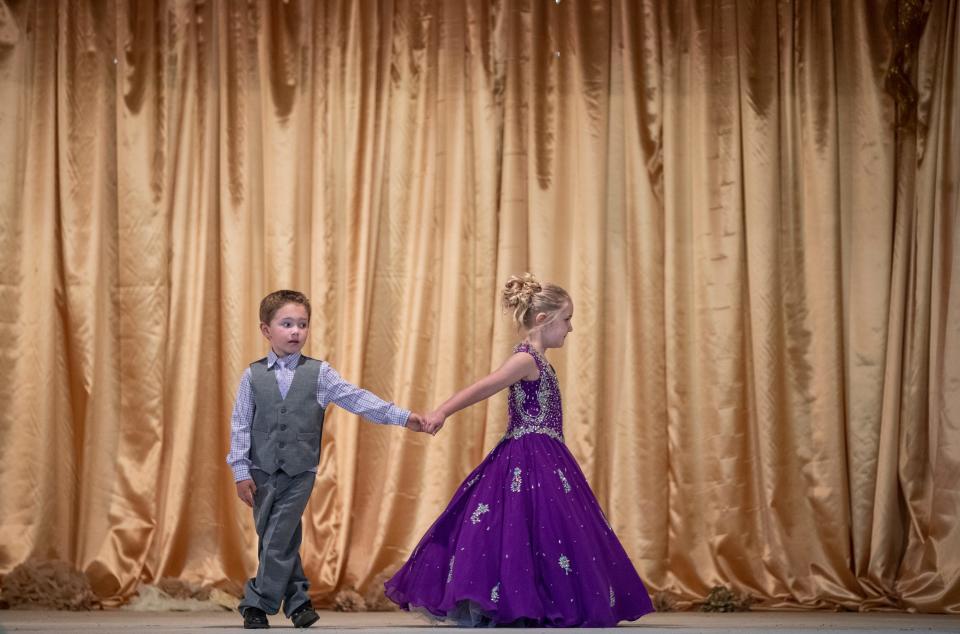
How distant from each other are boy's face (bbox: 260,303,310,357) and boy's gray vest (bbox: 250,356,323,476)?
0.07 m

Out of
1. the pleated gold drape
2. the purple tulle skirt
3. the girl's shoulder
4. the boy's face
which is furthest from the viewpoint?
the pleated gold drape

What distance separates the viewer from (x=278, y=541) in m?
3.28

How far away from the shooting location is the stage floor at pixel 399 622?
3428mm

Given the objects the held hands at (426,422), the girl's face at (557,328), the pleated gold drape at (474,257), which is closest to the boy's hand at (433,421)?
the held hands at (426,422)

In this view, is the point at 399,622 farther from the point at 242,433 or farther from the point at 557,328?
the point at 557,328

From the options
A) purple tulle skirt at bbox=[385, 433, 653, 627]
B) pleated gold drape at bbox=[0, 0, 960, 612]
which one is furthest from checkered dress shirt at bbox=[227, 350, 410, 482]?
pleated gold drape at bbox=[0, 0, 960, 612]

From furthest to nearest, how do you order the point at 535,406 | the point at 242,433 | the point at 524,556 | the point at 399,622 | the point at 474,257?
the point at 474,257 → the point at 399,622 → the point at 535,406 → the point at 242,433 → the point at 524,556

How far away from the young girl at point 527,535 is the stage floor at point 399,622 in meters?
0.11

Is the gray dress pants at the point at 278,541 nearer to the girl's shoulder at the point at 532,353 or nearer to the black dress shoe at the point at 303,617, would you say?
the black dress shoe at the point at 303,617

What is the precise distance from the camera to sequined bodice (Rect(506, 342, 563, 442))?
138 inches

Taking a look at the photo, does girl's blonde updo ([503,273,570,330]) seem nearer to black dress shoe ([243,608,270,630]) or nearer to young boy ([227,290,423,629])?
young boy ([227,290,423,629])

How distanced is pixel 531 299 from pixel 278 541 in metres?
1.03

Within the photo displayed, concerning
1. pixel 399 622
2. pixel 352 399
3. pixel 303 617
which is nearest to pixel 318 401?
pixel 352 399

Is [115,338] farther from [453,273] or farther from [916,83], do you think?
[916,83]
